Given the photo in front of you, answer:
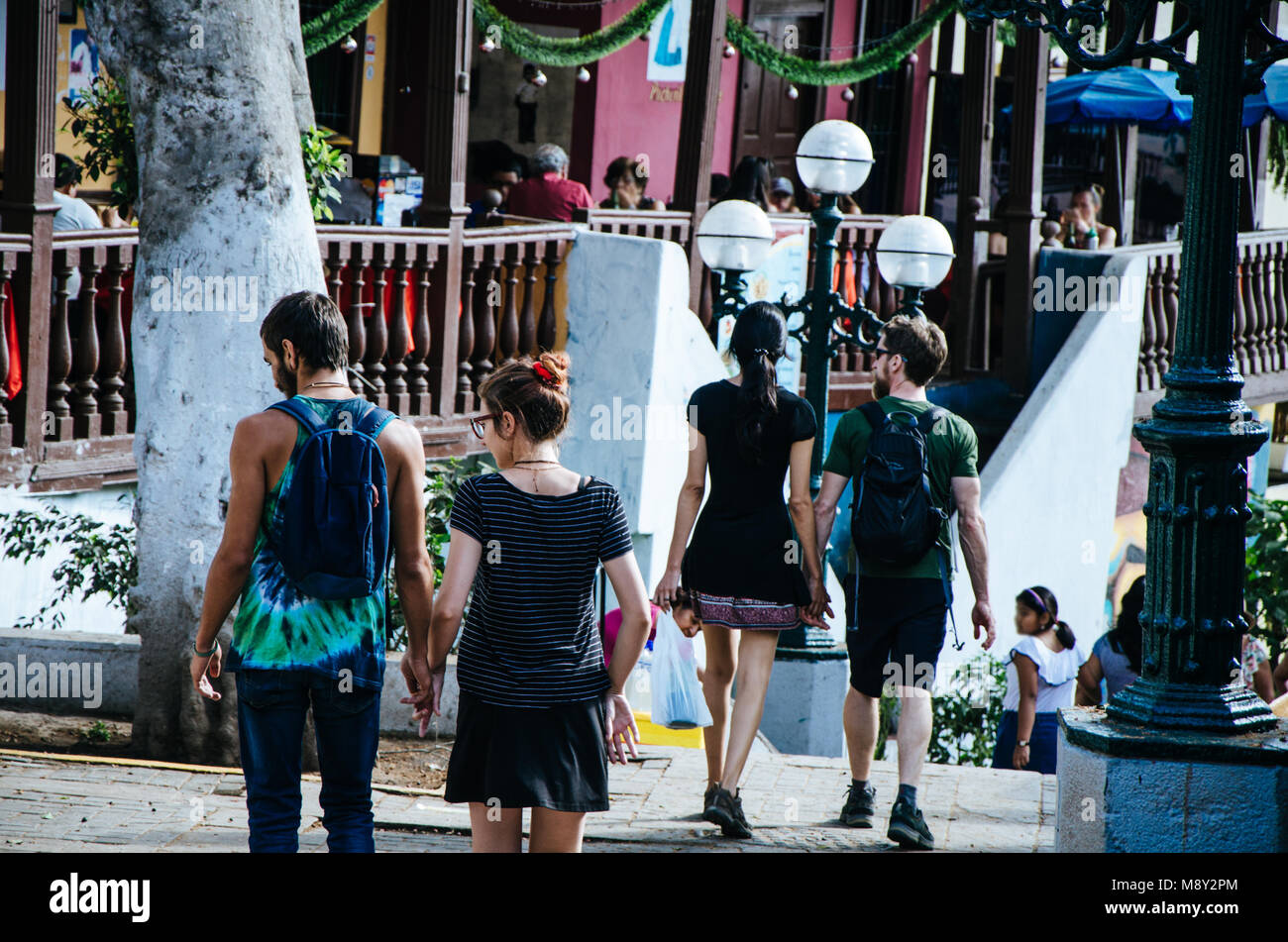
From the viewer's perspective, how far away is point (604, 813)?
243 inches

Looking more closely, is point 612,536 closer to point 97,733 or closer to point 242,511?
point 242,511

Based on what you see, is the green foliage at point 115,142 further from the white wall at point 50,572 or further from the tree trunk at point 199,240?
the tree trunk at point 199,240

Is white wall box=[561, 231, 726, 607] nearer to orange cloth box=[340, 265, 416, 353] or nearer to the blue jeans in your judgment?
orange cloth box=[340, 265, 416, 353]

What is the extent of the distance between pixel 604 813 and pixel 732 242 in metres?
A: 3.42

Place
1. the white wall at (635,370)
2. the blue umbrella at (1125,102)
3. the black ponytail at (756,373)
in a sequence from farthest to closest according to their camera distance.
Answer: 1. the blue umbrella at (1125,102)
2. the white wall at (635,370)
3. the black ponytail at (756,373)

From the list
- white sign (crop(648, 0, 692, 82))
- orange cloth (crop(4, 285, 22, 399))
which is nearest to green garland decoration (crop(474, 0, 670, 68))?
white sign (crop(648, 0, 692, 82))

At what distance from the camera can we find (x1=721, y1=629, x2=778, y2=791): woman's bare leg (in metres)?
5.77

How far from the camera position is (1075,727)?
197 inches

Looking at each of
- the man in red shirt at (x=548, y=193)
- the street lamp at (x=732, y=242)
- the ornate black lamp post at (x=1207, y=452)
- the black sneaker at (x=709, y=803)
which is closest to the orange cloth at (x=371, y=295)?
the man in red shirt at (x=548, y=193)

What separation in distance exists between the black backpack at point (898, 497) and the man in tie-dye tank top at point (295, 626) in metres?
1.96

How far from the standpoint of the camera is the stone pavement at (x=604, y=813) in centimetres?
555
